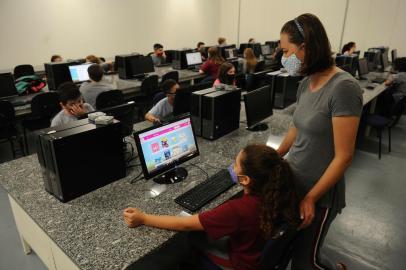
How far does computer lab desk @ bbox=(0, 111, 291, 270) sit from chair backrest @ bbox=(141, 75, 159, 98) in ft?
8.52

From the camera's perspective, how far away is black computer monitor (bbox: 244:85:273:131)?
2363 mm

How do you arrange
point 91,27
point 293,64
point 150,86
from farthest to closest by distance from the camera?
point 91,27 < point 150,86 < point 293,64

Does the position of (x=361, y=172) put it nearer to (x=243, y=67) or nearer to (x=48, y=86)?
(x=243, y=67)

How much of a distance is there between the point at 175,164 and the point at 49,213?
27.1 inches

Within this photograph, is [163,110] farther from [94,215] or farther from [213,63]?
[213,63]

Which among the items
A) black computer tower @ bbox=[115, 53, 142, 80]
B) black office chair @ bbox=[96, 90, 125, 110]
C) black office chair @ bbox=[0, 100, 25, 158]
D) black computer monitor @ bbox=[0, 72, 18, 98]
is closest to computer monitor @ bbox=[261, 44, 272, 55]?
black computer tower @ bbox=[115, 53, 142, 80]

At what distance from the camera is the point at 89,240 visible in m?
1.24

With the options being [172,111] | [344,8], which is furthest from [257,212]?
[344,8]

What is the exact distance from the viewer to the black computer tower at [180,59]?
5855 millimetres

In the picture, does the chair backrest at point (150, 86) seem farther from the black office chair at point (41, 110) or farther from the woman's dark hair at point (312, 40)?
the woman's dark hair at point (312, 40)

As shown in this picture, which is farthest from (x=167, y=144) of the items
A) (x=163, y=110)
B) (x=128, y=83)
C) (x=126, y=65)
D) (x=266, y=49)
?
(x=266, y=49)

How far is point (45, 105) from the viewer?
3.47m

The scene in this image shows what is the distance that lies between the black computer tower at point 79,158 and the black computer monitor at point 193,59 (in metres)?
4.58

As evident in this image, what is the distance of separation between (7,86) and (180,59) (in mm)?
3065
